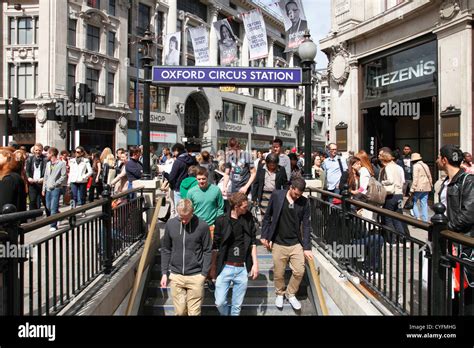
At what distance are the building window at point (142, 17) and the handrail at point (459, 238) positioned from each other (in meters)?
36.8

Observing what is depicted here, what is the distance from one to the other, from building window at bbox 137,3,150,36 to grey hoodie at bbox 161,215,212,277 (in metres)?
34.5

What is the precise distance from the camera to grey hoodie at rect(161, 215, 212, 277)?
4949mm

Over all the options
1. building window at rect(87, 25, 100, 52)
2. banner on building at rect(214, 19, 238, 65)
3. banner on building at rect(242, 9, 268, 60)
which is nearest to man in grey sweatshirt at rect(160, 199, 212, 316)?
banner on building at rect(242, 9, 268, 60)

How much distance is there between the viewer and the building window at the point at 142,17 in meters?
35.5

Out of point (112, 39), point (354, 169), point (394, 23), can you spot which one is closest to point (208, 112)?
point (112, 39)

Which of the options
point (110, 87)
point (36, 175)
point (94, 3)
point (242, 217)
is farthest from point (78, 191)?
point (94, 3)

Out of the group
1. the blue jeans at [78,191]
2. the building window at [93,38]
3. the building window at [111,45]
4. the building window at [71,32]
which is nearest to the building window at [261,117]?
the building window at [111,45]

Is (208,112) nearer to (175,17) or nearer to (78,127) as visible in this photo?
(175,17)

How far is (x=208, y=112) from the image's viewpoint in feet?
140

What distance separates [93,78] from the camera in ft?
100

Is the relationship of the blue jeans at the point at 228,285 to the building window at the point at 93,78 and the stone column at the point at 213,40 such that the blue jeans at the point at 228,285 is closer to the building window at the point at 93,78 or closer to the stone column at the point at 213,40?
the building window at the point at 93,78

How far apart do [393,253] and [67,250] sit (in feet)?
13.7

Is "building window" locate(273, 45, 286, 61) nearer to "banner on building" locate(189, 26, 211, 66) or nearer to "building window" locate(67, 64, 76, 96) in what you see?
"building window" locate(67, 64, 76, 96)

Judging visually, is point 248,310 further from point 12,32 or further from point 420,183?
point 12,32
